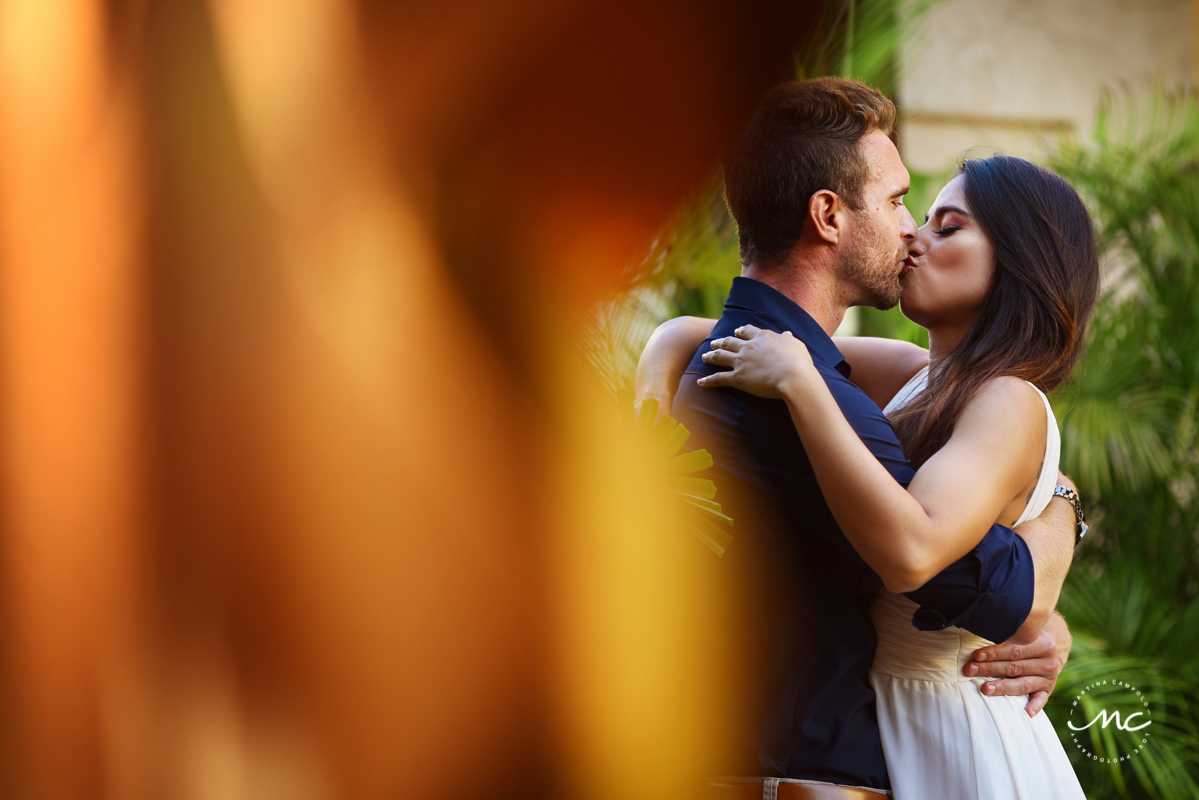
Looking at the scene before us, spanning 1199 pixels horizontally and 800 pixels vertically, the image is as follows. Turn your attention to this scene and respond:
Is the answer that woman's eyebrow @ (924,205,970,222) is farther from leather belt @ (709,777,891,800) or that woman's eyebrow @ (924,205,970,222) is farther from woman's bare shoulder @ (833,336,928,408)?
leather belt @ (709,777,891,800)

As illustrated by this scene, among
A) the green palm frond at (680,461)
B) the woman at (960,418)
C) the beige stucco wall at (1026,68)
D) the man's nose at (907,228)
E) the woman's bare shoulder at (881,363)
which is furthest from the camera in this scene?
the beige stucco wall at (1026,68)

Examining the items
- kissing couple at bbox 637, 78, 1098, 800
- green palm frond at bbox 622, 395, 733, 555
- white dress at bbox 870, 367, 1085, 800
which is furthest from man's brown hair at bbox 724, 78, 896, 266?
green palm frond at bbox 622, 395, 733, 555

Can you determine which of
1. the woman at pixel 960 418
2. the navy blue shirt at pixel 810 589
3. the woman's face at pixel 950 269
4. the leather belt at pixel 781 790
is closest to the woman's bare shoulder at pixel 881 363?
the woman at pixel 960 418

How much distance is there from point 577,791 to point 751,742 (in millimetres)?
855

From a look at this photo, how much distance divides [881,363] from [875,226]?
1.77 ft

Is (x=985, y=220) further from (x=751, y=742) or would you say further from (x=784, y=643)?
(x=751, y=742)

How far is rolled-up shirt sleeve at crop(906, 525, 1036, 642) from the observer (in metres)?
1.13

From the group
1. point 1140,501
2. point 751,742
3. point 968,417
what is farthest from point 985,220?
point 1140,501

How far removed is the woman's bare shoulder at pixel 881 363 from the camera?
1794mm

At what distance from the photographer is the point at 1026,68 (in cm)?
480

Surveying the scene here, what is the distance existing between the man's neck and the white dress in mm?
316

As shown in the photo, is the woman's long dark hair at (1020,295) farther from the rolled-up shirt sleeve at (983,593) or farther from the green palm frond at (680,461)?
the green palm frond at (680,461)

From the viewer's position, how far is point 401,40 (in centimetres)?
35

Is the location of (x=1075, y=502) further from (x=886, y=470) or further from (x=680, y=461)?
(x=680, y=461)
